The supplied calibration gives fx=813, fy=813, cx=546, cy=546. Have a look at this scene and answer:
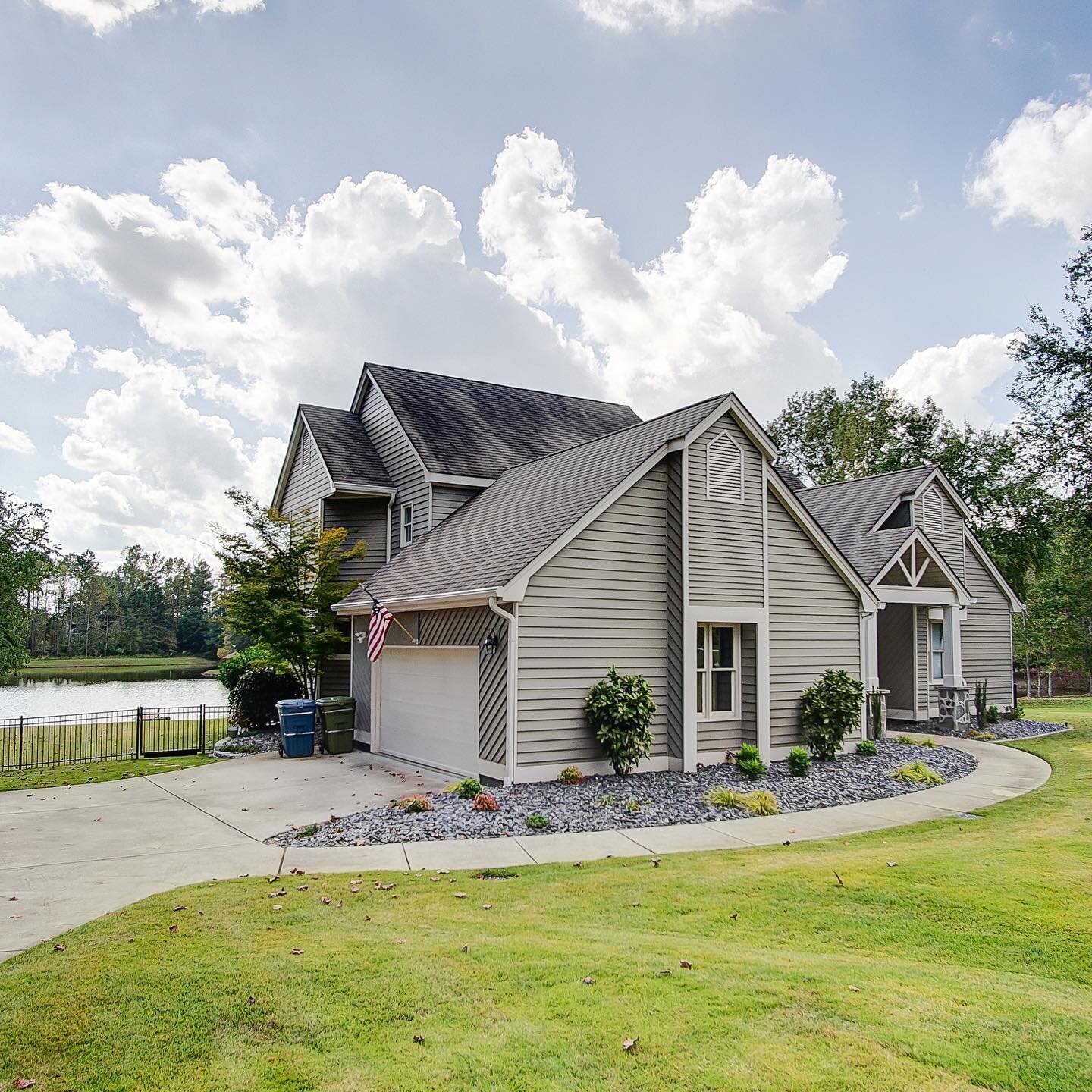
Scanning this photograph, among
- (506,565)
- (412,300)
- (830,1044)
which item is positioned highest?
(412,300)

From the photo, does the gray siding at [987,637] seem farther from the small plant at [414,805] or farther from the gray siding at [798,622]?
the small plant at [414,805]

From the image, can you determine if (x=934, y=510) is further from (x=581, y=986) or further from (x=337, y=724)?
(x=581, y=986)

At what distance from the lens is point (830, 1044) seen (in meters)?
3.83

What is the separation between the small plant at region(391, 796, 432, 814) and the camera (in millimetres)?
10359

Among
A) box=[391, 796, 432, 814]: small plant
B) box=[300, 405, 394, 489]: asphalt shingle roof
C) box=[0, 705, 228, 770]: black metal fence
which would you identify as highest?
box=[300, 405, 394, 489]: asphalt shingle roof

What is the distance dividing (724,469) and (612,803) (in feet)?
19.6

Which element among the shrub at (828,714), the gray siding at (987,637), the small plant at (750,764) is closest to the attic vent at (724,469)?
the shrub at (828,714)

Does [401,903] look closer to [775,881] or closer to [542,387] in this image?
[775,881]

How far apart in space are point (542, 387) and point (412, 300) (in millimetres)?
9108

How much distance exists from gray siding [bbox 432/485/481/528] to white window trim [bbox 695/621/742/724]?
24.5 feet

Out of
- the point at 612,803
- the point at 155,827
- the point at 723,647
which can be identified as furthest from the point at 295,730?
the point at 723,647

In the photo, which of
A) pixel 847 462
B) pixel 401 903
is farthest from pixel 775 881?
pixel 847 462

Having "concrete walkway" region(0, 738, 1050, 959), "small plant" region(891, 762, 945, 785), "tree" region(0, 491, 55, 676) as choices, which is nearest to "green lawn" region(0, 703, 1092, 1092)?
"concrete walkway" region(0, 738, 1050, 959)

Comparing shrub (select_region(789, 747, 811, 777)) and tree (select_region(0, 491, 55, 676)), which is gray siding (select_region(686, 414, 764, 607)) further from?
tree (select_region(0, 491, 55, 676))
